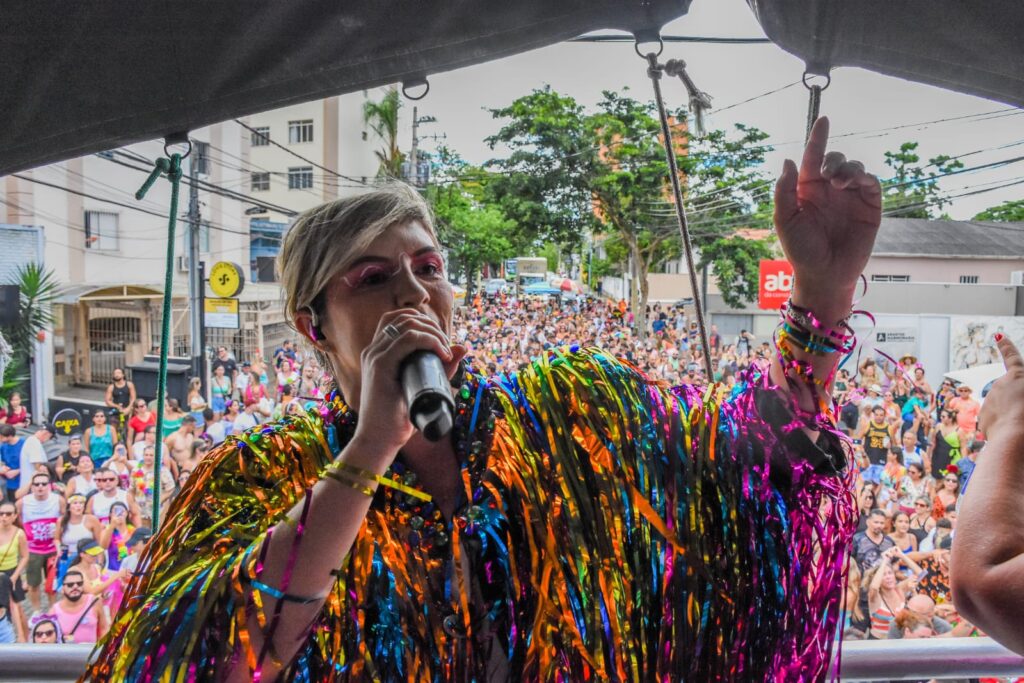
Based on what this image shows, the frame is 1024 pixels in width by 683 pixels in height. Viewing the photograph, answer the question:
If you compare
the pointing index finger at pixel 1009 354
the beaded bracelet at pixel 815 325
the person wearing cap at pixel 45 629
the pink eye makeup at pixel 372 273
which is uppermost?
the pink eye makeup at pixel 372 273

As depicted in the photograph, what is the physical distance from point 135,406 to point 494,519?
4.93 metres

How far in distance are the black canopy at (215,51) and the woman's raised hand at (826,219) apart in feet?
1.52

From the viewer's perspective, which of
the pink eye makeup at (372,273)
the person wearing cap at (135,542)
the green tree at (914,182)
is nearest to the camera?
the pink eye makeup at (372,273)

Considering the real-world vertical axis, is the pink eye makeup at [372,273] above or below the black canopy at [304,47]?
below

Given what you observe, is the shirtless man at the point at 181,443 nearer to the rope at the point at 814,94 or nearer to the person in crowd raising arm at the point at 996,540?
the rope at the point at 814,94

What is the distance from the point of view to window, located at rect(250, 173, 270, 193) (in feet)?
10.1

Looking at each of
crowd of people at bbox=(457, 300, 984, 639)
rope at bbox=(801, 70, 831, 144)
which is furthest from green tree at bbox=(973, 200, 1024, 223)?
rope at bbox=(801, 70, 831, 144)

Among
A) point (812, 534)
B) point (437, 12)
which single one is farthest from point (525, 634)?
point (437, 12)

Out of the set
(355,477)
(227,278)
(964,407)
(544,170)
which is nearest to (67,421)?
(227,278)

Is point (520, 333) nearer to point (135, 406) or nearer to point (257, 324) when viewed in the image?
point (135, 406)

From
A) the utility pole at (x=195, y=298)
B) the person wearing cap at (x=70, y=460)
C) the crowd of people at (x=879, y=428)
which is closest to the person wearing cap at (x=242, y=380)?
the utility pole at (x=195, y=298)

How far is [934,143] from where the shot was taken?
1.60 meters

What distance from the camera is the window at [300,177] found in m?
2.11

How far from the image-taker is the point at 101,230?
604 cm
